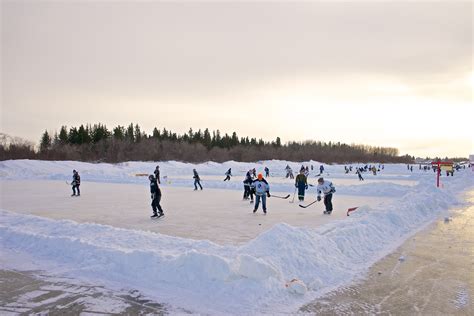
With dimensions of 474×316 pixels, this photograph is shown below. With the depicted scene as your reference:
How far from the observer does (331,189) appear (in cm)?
1352

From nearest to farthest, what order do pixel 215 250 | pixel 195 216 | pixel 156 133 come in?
pixel 215 250 < pixel 195 216 < pixel 156 133

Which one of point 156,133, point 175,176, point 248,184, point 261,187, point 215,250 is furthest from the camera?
point 156,133

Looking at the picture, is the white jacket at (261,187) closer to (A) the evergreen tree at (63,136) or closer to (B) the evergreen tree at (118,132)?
(A) the evergreen tree at (63,136)

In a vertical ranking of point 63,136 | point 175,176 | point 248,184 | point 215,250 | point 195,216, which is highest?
point 63,136

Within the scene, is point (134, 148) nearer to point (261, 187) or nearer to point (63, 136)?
point (63, 136)

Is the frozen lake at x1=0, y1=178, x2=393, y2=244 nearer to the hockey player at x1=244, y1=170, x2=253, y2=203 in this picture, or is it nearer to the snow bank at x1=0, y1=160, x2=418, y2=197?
the hockey player at x1=244, y1=170, x2=253, y2=203

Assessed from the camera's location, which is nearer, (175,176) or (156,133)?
(175,176)

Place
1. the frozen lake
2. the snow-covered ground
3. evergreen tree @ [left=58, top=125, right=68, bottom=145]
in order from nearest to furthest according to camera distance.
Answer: the snow-covered ground < the frozen lake < evergreen tree @ [left=58, top=125, right=68, bottom=145]

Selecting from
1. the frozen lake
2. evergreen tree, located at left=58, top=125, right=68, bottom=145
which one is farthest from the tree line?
the frozen lake

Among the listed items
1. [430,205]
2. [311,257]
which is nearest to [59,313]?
[311,257]

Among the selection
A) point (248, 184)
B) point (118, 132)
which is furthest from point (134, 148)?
point (248, 184)

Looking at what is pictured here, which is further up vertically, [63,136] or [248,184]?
[63,136]

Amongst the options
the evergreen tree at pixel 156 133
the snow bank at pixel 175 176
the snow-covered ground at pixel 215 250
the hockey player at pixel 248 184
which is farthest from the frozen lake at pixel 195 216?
the evergreen tree at pixel 156 133

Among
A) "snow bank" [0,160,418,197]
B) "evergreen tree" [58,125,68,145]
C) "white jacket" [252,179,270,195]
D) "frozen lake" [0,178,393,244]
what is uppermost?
"evergreen tree" [58,125,68,145]
